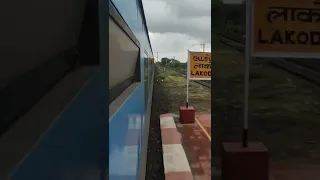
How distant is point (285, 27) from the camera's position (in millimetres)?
2188

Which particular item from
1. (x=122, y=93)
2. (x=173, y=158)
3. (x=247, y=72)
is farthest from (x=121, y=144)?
(x=173, y=158)

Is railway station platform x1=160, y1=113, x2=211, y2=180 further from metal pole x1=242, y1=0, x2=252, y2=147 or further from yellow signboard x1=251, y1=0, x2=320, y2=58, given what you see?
yellow signboard x1=251, y1=0, x2=320, y2=58

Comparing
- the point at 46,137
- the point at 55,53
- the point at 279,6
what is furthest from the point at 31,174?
the point at 279,6

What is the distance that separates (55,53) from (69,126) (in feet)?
1.02

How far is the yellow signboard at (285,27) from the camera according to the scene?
2.17 m

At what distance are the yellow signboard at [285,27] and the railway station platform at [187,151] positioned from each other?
390cm

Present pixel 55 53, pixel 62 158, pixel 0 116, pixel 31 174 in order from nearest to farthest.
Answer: pixel 31 174
pixel 0 116
pixel 62 158
pixel 55 53

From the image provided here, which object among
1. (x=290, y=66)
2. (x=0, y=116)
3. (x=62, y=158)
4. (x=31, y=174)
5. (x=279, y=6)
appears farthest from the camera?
(x=290, y=66)

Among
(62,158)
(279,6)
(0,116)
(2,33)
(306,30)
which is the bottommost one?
(62,158)

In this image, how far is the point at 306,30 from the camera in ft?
7.23

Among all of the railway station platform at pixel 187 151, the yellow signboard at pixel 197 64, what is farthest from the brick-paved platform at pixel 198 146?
the yellow signboard at pixel 197 64

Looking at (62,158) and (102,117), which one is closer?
(62,158)

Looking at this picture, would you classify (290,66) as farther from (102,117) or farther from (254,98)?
(102,117)

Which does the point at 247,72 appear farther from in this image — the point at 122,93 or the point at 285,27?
the point at 122,93
